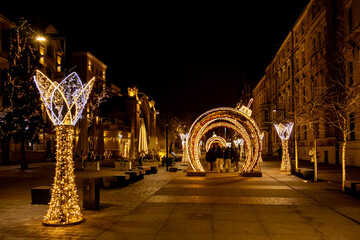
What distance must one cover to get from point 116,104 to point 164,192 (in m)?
50.5

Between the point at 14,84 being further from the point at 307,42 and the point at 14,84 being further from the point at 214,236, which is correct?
the point at 307,42

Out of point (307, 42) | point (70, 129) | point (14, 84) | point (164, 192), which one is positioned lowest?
point (164, 192)

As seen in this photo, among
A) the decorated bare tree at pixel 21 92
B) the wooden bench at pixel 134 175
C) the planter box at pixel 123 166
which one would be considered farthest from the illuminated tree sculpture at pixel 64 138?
the decorated bare tree at pixel 21 92

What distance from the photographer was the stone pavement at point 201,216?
806 centimetres

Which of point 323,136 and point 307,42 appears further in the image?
point 307,42

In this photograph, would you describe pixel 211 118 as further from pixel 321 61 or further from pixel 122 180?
pixel 321 61

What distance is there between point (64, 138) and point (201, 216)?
4.20 m

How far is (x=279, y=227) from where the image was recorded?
28.3 feet

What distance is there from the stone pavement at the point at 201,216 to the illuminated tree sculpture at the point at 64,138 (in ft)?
1.38

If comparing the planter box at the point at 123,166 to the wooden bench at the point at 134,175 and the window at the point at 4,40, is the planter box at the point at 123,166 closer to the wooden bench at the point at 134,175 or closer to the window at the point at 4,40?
the wooden bench at the point at 134,175

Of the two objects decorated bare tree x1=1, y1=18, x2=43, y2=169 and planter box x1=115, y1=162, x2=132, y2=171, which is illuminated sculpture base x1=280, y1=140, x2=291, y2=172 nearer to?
planter box x1=115, y1=162, x2=132, y2=171

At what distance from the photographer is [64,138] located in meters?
9.64

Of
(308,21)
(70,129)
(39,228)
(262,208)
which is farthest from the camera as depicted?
(308,21)

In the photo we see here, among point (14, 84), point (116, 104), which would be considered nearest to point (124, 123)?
point (116, 104)
